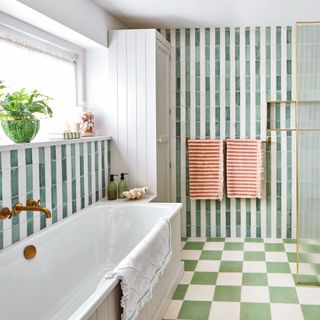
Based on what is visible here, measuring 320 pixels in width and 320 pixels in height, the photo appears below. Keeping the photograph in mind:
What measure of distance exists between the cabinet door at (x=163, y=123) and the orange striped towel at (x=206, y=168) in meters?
0.25

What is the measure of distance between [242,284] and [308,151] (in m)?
1.12

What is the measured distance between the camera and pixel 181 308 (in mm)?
3445

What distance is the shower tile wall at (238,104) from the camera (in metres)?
5.18

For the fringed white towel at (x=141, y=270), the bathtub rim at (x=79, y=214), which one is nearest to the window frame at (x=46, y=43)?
the bathtub rim at (x=79, y=214)

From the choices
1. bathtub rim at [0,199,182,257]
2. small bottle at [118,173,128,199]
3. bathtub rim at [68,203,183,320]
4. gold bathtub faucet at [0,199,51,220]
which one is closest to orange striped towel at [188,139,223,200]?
small bottle at [118,173,128,199]

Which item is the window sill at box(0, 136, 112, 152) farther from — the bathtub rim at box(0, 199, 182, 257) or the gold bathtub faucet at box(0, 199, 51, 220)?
the bathtub rim at box(0, 199, 182, 257)

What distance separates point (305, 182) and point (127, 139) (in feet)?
5.43

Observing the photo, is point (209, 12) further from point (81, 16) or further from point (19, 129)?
point (19, 129)

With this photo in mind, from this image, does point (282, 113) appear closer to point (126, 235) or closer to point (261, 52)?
point (261, 52)

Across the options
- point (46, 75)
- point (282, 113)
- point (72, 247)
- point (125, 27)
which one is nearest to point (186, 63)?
point (125, 27)

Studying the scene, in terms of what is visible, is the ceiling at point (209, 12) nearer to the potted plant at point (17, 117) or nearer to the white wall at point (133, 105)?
the white wall at point (133, 105)

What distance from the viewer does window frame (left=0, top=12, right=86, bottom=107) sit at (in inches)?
131

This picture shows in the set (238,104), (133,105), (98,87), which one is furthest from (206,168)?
(98,87)

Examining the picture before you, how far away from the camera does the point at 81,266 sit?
3533 mm
